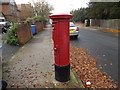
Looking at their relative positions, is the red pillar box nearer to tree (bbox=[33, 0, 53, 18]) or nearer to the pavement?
the pavement

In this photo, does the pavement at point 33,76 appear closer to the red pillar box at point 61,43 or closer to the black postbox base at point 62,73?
the black postbox base at point 62,73

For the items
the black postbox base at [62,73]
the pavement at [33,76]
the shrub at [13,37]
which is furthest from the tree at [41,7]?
the black postbox base at [62,73]

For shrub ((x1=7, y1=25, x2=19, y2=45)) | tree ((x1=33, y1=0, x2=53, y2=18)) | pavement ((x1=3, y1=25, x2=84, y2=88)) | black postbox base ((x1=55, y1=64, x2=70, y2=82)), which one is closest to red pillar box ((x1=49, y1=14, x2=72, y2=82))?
black postbox base ((x1=55, y1=64, x2=70, y2=82))

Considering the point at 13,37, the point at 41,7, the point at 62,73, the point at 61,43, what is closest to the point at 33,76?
the point at 62,73

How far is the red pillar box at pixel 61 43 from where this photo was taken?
114 inches

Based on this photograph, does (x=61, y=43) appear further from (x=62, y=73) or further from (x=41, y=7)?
(x=41, y=7)

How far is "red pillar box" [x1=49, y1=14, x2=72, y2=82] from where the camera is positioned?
114 inches

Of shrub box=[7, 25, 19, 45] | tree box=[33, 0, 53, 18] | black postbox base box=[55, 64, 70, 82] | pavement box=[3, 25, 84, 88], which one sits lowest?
pavement box=[3, 25, 84, 88]

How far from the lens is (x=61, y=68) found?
10.3ft

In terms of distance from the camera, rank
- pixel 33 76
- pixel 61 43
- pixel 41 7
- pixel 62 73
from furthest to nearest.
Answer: pixel 41 7
pixel 33 76
pixel 62 73
pixel 61 43

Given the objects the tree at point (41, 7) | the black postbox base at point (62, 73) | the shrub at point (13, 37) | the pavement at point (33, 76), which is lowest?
the pavement at point (33, 76)

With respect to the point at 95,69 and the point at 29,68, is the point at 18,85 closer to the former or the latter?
the point at 29,68

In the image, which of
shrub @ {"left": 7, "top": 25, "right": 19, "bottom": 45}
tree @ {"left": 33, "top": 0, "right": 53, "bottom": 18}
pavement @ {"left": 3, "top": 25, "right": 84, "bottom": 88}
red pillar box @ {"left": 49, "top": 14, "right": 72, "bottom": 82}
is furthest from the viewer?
tree @ {"left": 33, "top": 0, "right": 53, "bottom": 18}

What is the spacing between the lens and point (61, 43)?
2998 mm
